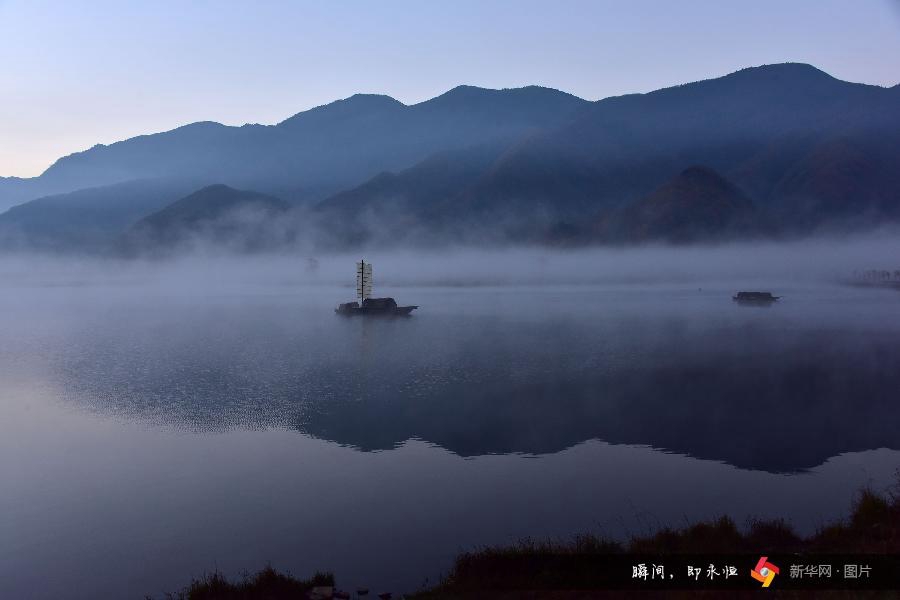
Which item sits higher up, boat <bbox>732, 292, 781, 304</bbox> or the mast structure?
the mast structure

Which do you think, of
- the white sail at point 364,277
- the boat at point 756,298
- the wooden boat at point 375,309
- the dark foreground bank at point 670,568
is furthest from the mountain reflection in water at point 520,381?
the boat at point 756,298

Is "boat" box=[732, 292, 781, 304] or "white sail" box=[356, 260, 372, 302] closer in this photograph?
"white sail" box=[356, 260, 372, 302]

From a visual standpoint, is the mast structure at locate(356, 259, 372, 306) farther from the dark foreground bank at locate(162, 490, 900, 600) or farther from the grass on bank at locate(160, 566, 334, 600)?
the dark foreground bank at locate(162, 490, 900, 600)

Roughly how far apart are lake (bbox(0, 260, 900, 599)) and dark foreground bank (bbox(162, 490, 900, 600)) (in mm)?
1738

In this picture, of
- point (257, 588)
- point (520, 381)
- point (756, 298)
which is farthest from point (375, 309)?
point (257, 588)

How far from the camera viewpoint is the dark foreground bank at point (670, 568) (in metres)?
15.5

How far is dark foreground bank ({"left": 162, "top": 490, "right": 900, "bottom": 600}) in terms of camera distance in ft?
50.8

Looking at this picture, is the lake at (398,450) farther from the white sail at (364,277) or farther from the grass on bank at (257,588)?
the white sail at (364,277)

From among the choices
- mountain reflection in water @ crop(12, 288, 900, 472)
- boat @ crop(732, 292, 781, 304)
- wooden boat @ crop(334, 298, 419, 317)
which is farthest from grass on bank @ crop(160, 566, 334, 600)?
boat @ crop(732, 292, 781, 304)

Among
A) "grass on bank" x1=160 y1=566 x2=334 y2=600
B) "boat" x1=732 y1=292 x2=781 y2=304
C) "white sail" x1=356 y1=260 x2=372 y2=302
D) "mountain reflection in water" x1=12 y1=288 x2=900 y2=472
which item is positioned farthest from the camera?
"boat" x1=732 y1=292 x2=781 y2=304

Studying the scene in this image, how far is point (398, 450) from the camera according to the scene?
35375 mm

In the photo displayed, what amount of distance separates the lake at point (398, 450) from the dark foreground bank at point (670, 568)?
1738 millimetres

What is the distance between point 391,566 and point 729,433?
2551 cm

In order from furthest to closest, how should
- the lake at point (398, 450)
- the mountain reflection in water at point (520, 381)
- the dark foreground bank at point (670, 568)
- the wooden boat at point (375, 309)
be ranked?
the wooden boat at point (375, 309) < the mountain reflection in water at point (520, 381) < the lake at point (398, 450) < the dark foreground bank at point (670, 568)
